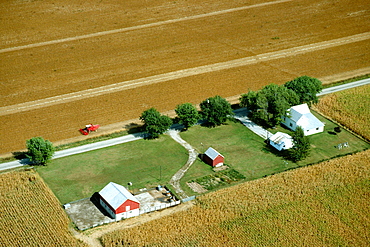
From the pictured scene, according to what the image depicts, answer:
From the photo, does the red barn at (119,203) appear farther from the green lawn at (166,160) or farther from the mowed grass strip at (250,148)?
the mowed grass strip at (250,148)

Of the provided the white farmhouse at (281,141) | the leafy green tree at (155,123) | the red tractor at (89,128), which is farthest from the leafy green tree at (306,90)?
the red tractor at (89,128)

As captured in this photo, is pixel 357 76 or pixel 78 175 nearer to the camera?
pixel 78 175

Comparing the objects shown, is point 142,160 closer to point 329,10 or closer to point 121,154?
point 121,154

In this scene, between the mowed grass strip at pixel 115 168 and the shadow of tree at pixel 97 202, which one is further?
the mowed grass strip at pixel 115 168

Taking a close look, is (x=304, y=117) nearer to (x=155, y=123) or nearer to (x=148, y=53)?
(x=155, y=123)

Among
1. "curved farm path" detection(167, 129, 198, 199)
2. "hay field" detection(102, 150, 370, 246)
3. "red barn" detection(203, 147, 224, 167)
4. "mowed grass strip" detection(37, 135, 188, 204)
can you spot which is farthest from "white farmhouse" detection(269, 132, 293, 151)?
"mowed grass strip" detection(37, 135, 188, 204)

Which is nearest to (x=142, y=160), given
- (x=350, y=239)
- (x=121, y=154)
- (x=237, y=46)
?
(x=121, y=154)
